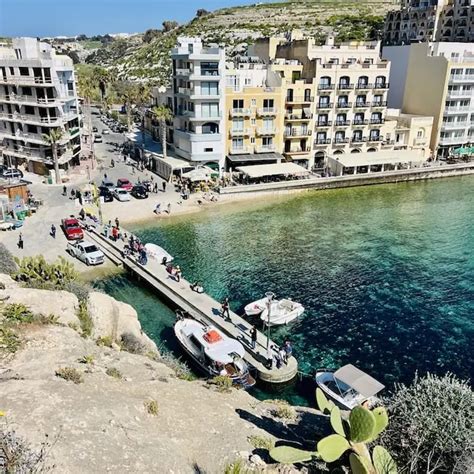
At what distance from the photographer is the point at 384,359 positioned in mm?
28125

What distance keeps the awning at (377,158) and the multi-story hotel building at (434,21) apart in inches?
2961

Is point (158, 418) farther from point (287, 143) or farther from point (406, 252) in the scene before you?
point (287, 143)

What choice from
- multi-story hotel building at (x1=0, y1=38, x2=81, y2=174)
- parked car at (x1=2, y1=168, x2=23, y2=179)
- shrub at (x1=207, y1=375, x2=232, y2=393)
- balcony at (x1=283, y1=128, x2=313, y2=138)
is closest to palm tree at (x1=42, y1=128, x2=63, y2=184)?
multi-story hotel building at (x1=0, y1=38, x2=81, y2=174)

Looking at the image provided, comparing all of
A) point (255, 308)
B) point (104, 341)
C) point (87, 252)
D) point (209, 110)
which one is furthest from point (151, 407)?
point (209, 110)

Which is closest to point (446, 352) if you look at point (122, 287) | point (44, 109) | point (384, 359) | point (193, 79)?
point (384, 359)

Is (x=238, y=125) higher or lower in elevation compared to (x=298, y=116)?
lower

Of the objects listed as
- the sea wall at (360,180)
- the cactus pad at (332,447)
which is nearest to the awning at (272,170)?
the sea wall at (360,180)

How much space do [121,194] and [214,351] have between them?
33.4 metres

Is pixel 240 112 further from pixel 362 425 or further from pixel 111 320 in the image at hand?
pixel 362 425

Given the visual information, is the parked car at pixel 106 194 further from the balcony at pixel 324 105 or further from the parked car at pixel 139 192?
the balcony at pixel 324 105

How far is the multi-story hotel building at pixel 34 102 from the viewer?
59.2 m

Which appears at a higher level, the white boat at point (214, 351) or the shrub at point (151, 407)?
the shrub at point (151, 407)

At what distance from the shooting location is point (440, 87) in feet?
244

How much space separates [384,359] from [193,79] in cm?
4424
